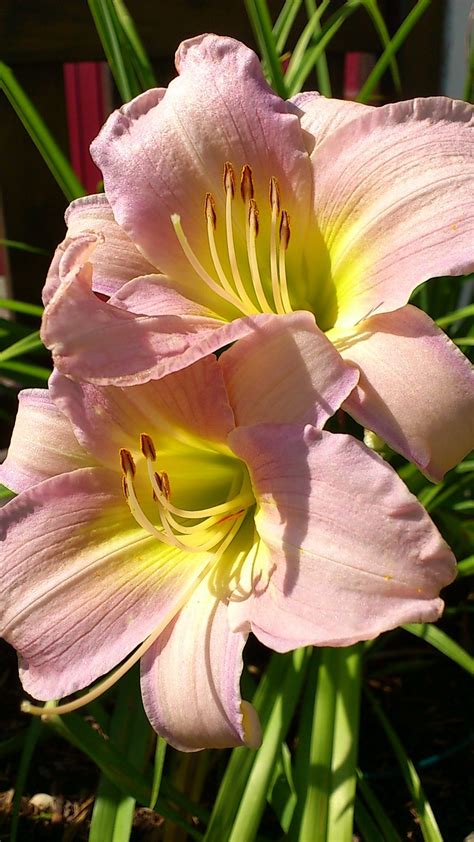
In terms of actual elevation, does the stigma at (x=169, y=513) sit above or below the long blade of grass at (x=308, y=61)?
below

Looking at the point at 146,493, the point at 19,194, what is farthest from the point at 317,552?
the point at 19,194

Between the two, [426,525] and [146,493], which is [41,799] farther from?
[426,525]

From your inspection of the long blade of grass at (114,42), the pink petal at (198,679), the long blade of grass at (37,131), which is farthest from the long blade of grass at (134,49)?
the pink petal at (198,679)

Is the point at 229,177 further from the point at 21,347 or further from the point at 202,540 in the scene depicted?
the point at 21,347

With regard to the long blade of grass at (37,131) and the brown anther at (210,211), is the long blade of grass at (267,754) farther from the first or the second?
the long blade of grass at (37,131)

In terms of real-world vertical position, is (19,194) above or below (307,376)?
below

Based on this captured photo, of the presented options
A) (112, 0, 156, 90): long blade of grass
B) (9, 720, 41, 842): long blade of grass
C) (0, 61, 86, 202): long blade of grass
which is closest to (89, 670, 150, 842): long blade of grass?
(9, 720, 41, 842): long blade of grass

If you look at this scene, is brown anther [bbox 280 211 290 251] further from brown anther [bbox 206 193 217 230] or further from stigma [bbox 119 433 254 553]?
stigma [bbox 119 433 254 553]
